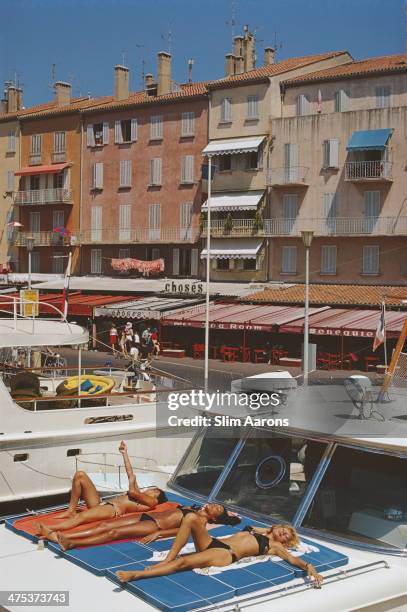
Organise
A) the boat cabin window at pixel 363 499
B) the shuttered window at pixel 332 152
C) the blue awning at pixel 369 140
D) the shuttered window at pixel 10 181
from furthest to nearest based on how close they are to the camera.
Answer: the shuttered window at pixel 10 181 → the shuttered window at pixel 332 152 → the blue awning at pixel 369 140 → the boat cabin window at pixel 363 499

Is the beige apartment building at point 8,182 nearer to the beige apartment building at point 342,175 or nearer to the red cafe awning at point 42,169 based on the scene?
the red cafe awning at point 42,169

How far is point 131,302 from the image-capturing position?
40625 mm

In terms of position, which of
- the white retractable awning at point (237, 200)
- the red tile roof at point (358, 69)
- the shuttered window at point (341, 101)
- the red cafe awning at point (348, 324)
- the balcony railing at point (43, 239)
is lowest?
the red cafe awning at point (348, 324)

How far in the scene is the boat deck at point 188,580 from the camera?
19.6 ft

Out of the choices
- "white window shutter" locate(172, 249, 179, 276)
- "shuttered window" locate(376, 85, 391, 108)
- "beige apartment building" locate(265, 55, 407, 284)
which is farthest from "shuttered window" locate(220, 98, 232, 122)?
"shuttered window" locate(376, 85, 391, 108)

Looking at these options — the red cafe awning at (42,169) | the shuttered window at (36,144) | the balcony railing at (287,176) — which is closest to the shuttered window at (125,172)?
the red cafe awning at (42,169)

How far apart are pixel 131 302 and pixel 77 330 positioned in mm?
25675

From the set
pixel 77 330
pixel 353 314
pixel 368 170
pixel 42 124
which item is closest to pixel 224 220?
pixel 368 170

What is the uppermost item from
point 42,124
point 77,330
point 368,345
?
point 42,124

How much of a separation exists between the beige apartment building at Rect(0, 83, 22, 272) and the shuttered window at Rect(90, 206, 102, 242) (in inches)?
244

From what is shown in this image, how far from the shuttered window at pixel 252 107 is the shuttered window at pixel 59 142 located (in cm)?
1310

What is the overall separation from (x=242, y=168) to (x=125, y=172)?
26.8 ft

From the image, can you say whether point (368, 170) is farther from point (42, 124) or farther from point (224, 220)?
point (42, 124)

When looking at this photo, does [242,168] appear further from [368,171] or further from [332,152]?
[368,171]
